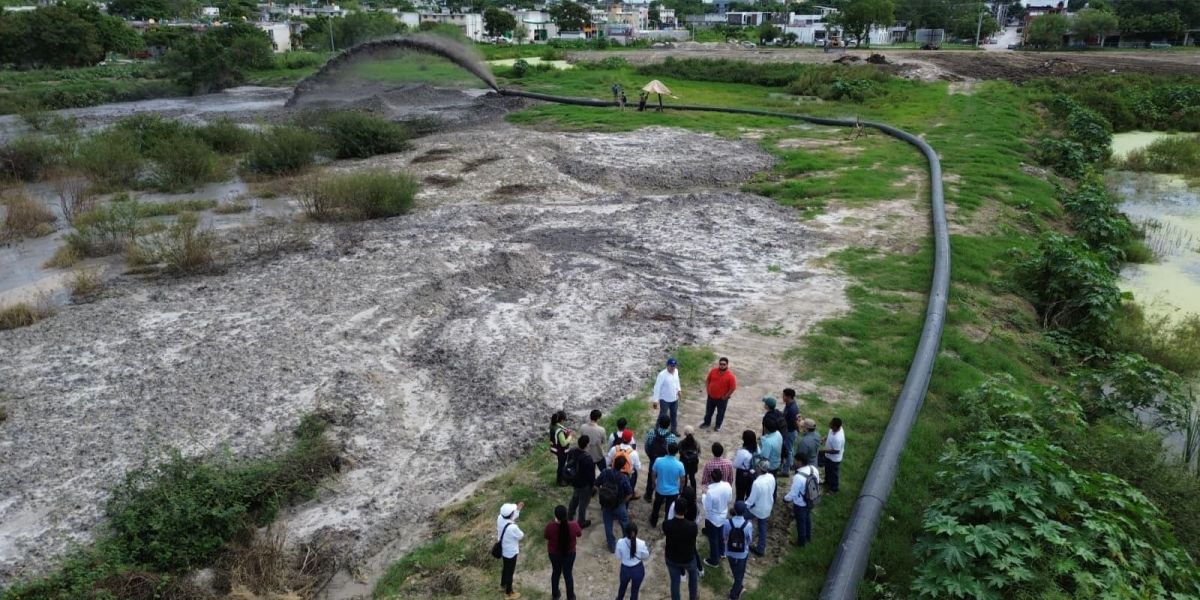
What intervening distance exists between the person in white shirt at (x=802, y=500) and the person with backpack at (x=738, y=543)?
807 mm

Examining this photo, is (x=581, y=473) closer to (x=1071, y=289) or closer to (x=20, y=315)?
(x=1071, y=289)

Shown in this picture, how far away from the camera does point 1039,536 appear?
722 cm

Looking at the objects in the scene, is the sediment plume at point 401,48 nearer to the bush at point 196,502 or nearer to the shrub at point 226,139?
the shrub at point 226,139

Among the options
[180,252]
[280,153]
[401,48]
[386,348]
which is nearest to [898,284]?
[386,348]

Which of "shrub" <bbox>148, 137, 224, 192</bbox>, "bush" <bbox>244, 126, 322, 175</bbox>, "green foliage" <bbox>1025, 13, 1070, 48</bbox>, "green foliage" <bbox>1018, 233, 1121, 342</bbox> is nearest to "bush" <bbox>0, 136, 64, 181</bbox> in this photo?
"shrub" <bbox>148, 137, 224, 192</bbox>

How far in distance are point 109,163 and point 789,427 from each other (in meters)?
29.1

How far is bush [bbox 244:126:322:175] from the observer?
28.7 metres

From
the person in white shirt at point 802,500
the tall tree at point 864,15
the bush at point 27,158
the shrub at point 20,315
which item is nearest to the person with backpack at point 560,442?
the person in white shirt at point 802,500

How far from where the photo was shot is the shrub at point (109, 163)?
2755 cm

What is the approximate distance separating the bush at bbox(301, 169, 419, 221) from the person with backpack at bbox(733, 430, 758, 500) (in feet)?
54.7

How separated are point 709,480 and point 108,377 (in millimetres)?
11422

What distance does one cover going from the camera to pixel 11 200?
2383 cm

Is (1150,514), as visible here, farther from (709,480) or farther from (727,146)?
(727,146)

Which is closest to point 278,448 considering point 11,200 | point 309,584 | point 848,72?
point 309,584
